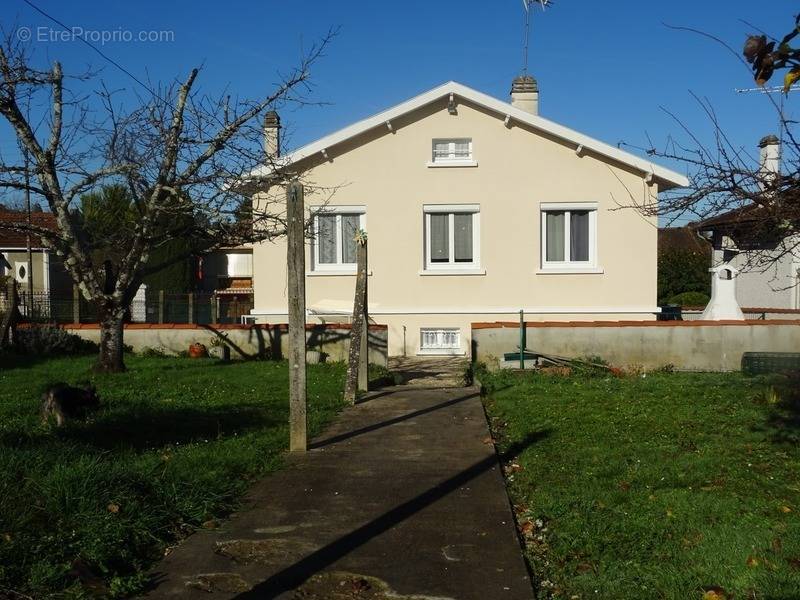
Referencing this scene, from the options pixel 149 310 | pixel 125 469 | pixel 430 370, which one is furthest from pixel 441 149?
pixel 125 469

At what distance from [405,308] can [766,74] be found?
14111 millimetres

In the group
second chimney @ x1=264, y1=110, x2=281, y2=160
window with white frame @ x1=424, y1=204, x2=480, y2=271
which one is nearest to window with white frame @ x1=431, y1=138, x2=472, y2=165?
window with white frame @ x1=424, y1=204, x2=480, y2=271

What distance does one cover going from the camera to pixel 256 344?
16.2 metres

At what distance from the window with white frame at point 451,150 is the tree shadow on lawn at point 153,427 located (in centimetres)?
918

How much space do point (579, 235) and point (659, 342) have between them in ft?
12.8

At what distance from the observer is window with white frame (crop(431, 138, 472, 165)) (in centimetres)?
1811

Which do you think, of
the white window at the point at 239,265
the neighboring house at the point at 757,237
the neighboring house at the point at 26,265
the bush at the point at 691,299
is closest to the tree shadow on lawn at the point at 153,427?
the neighboring house at the point at 757,237

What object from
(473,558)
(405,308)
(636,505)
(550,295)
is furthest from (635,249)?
(473,558)

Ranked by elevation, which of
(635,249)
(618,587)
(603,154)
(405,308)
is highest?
(603,154)

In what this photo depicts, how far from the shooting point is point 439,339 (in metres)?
18.2

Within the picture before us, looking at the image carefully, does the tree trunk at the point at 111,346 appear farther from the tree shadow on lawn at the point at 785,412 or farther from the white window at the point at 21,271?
the white window at the point at 21,271

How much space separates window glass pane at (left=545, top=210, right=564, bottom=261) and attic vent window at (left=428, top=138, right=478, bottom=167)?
85.1 inches

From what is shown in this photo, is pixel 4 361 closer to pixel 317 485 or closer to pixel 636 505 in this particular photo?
pixel 317 485

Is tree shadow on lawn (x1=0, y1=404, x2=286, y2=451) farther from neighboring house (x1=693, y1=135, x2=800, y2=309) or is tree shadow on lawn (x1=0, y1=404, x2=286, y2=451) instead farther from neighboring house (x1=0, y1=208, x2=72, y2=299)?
neighboring house (x1=0, y1=208, x2=72, y2=299)
